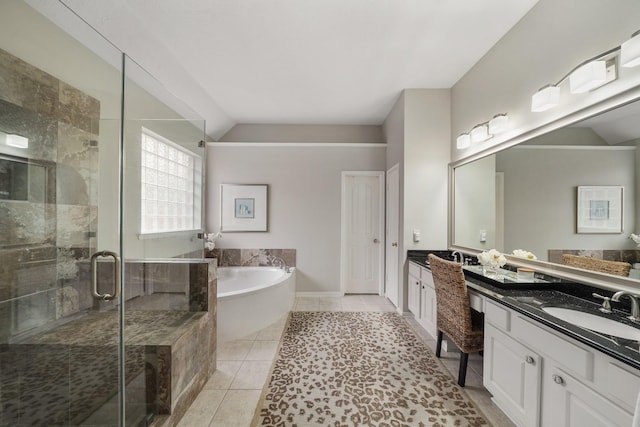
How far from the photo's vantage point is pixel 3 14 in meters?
1.18

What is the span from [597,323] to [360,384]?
1.45 m

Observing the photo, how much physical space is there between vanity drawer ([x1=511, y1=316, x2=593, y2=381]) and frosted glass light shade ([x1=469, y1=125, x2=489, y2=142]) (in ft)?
5.45

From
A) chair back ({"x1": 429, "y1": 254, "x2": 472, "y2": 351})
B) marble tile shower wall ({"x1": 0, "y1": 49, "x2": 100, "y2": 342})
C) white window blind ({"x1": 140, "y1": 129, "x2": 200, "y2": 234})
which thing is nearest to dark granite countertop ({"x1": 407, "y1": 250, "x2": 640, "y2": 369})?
chair back ({"x1": 429, "y1": 254, "x2": 472, "y2": 351})

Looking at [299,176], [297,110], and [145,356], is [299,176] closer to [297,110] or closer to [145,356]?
[297,110]

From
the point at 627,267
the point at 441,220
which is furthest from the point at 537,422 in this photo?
the point at 441,220

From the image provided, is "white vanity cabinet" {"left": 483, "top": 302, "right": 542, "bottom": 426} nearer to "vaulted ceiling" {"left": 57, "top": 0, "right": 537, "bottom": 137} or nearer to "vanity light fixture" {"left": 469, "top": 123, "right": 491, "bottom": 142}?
"vanity light fixture" {"left": 469, "top": 123, "right": 491, "bottom": 142}

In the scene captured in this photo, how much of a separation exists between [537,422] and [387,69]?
2.89 meters

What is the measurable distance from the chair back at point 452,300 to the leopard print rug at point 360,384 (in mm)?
388

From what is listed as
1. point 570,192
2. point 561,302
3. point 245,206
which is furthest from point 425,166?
point 245,206

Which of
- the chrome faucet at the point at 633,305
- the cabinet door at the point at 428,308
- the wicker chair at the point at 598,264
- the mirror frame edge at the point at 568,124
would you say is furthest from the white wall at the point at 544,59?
the cabinet door at the point at 428,308

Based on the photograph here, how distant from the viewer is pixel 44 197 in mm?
1364

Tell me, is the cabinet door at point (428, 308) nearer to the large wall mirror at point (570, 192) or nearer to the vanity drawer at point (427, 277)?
the vanity drawer at point (427, 277)

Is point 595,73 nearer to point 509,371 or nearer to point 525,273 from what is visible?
point 525,273

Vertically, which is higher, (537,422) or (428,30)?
(428,30)
